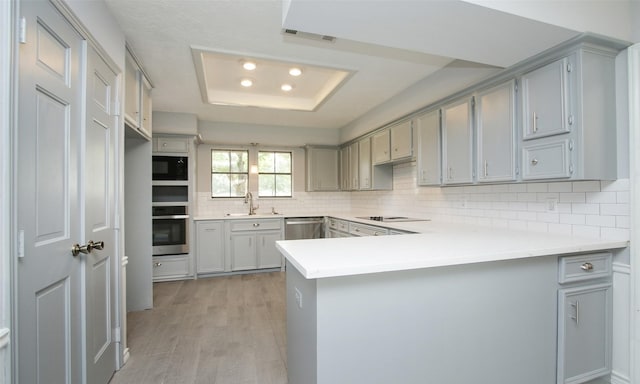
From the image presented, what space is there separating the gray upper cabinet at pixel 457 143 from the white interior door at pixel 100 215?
284 cm

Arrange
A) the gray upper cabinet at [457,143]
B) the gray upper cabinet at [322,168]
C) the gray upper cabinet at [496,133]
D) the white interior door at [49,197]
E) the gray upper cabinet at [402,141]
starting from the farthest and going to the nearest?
1. the gray upper cabinet at [322,168]
2. the gray upper cabinet at [402,141]
3. the gray upper cabinet at [457,143]
4. the gray upper cabinet at [496,133]
5. the white interior door at [49,197]

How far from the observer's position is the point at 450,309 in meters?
1.54

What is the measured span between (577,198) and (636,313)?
0.78 m

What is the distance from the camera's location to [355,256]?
1445 mm

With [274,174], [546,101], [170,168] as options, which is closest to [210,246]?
[170,168]

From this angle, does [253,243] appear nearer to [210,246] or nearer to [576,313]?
[210,246]

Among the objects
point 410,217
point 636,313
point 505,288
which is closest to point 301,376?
point 505,288

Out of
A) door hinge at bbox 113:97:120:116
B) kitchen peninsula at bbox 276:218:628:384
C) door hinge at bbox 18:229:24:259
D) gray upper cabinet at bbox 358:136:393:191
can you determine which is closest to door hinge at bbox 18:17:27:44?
door hinge at bbox 18:229:24:259

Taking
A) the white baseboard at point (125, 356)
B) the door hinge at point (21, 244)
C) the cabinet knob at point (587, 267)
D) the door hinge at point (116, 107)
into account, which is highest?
the door hinge at point (116, 107)

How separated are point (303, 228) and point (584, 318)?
3638mm

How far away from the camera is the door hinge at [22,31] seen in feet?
3.55

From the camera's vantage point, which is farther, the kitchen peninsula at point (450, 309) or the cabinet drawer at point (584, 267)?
the cabinet drawer at point (584, 267)

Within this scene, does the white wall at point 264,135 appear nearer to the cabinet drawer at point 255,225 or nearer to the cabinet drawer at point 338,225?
Answer: the cabinet drawer at point 255,225

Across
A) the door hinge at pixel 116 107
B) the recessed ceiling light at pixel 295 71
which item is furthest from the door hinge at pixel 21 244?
the recessed ceiling light at pixel 295 71
